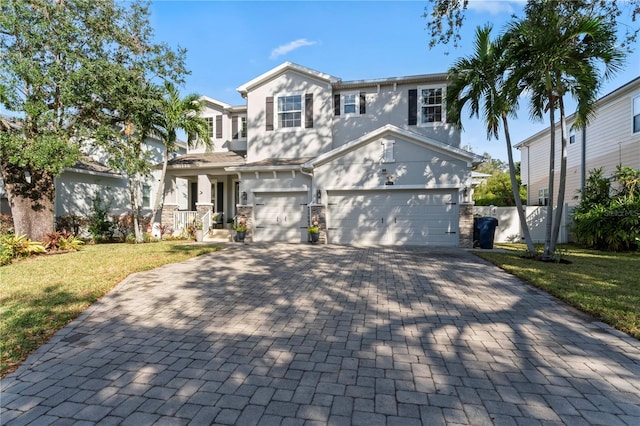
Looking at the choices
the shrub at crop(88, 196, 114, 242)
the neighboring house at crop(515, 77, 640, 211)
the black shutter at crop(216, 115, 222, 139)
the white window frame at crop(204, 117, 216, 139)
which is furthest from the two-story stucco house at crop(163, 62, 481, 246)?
the neighboring house at crop(515, 77, 640, 211)

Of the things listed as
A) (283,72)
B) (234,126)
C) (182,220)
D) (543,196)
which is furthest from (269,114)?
(543,196)

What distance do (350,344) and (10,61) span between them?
13589mm

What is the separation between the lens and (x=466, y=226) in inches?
477

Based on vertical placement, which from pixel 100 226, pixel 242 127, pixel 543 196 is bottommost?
pixel 100 226

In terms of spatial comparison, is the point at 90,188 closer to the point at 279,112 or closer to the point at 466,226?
the point at 279,112

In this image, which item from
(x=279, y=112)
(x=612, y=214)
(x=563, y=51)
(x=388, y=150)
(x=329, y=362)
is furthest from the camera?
(x=279, y=112)

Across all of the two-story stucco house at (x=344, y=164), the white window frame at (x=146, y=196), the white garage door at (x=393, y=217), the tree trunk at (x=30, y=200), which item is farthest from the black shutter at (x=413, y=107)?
the white window frame at (x=146, y=196)

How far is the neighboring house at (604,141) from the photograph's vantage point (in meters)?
13.7

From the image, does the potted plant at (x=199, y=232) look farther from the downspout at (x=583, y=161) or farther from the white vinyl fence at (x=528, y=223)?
the downspout at (x=583, y=161)

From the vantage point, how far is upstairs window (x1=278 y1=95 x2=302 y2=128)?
49.2 ft

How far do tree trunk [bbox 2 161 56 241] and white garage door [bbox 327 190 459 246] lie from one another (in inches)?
416

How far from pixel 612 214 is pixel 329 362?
1408 centimetres

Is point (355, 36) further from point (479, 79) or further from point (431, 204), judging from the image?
point (431, 204)

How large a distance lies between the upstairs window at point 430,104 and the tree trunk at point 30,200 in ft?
50.1
